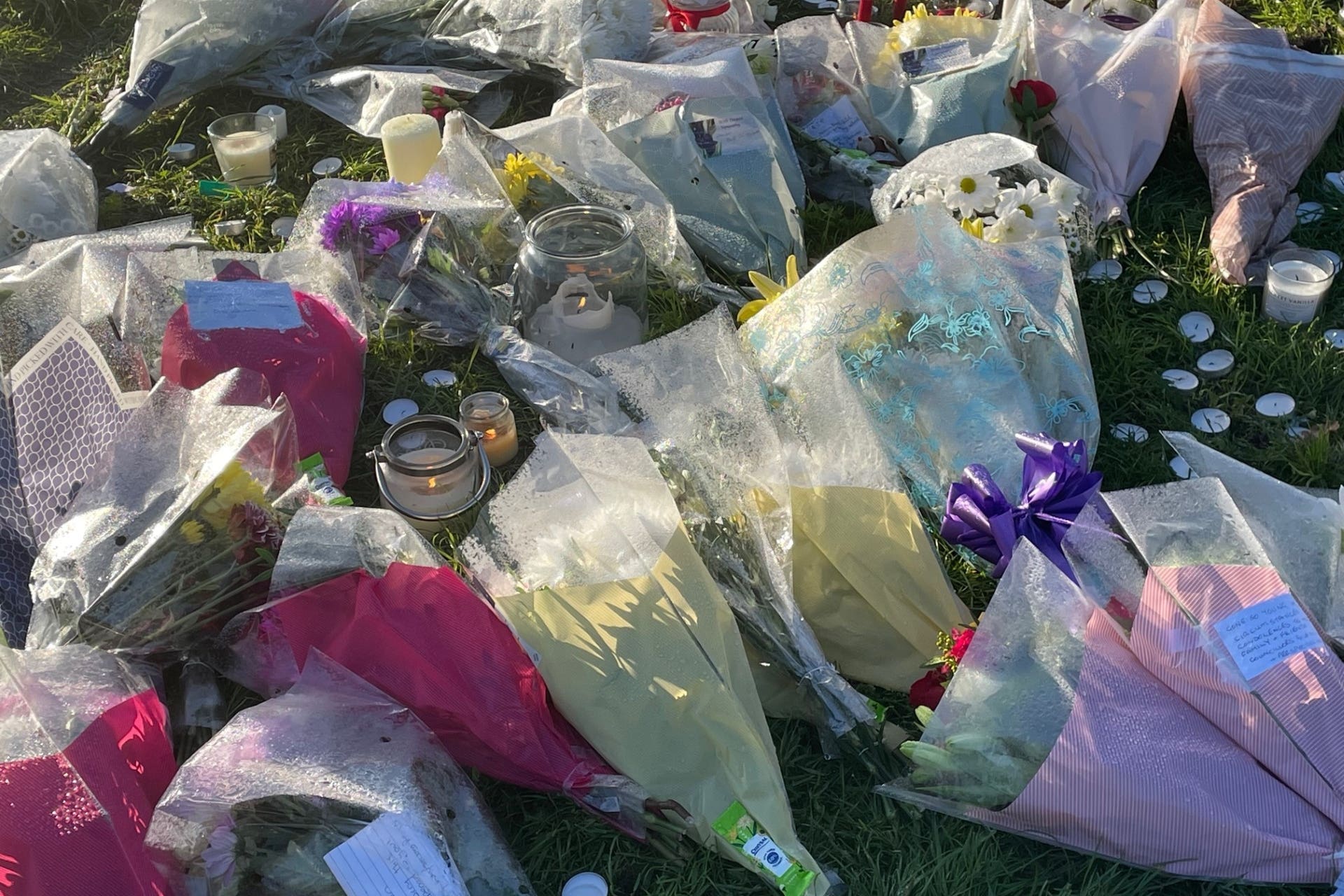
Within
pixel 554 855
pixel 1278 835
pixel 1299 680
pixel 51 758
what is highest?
pixel 51 758

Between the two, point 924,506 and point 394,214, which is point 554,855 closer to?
point 924,506

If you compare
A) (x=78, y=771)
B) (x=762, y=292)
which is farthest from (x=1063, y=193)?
(x=78, y=771)

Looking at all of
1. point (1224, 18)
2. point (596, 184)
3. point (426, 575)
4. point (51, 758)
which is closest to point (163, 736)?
point (51, 758)

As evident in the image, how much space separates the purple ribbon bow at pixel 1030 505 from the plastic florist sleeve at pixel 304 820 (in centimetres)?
95

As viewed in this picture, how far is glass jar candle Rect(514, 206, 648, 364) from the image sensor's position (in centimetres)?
269

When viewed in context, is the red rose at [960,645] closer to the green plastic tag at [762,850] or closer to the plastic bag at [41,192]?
the green plastic tag at [762,850]

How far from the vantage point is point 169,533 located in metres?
1.85

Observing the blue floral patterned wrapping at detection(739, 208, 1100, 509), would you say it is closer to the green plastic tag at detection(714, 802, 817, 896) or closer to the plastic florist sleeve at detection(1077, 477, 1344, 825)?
the plastic florist sleeve at detection(1077, 477, 1344, 825)

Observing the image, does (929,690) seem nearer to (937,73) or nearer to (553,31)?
(937,73)

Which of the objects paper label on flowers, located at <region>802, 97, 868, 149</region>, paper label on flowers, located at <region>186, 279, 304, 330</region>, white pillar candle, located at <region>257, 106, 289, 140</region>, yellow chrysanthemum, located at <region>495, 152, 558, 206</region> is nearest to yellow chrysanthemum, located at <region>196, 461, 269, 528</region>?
paper label on flowers, located at <region>186, 279, 304, 330</region>

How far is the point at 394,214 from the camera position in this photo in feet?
9.29

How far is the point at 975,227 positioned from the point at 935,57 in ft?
2.77

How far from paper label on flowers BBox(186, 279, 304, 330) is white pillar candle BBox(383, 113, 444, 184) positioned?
0.74 m

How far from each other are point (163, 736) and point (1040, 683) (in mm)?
1231
